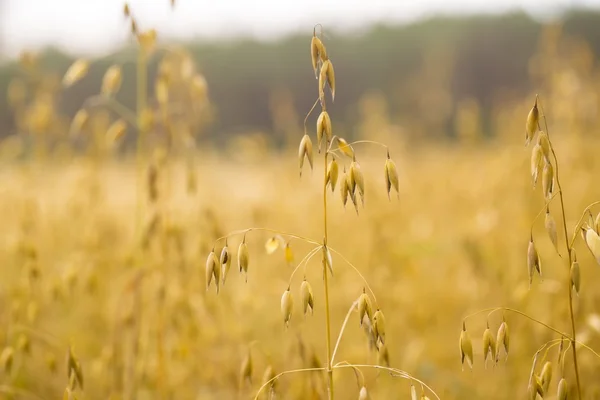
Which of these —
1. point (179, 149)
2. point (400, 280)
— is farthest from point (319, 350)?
point (179, 149)

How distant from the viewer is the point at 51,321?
2.79m

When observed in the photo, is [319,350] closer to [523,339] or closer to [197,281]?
[197,281]

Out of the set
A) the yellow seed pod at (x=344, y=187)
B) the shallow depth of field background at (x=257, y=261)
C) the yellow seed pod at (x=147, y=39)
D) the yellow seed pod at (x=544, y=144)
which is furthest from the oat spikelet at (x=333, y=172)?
the yellow seed pod at (x=147, y=39)

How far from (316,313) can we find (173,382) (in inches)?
39.6

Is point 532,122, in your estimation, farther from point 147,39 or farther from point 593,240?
point 147,39

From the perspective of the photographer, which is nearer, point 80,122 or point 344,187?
point 344,187

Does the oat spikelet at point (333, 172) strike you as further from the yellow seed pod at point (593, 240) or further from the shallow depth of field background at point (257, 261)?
the yellow seed pod at point (593, 240)

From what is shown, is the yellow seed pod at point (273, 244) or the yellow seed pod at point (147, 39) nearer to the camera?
the yellow seed pod at point (273, 244)

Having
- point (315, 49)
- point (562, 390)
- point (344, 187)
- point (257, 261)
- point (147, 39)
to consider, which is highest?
point (147, 39)

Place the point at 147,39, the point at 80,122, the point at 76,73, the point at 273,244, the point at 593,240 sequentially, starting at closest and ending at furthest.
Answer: the point at 593,240
the point at 273,244
the point at 147,39
the point at 76,73
the point at 80,122

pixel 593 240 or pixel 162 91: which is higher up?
pixel 162 91

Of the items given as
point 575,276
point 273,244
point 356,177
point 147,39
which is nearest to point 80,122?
point 147,39

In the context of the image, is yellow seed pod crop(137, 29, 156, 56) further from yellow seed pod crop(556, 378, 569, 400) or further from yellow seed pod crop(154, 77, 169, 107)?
yellow seed pod crop(556, 378, 569, 400)

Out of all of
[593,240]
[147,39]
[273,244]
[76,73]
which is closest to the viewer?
[593,240]
